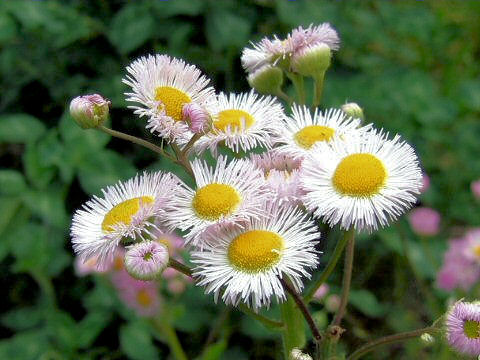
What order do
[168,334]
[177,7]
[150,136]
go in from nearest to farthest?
[168,334] < [177,7] < [150,136]

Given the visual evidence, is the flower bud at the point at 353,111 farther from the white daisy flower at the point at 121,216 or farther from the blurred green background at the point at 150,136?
the blurred green background at the point at 150,136

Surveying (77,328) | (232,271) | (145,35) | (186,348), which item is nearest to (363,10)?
(145,35)

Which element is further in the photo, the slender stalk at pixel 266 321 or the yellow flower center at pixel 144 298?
the yellow flower center at pixel 144 298

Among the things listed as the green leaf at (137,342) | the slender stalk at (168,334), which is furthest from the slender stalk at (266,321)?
the green leaf at (137,342)

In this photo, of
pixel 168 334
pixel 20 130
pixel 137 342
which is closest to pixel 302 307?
pixel 168 334

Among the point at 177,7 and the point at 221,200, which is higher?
the point at 177,7

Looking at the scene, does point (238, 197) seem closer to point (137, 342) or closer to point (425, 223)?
point (137, 342)
